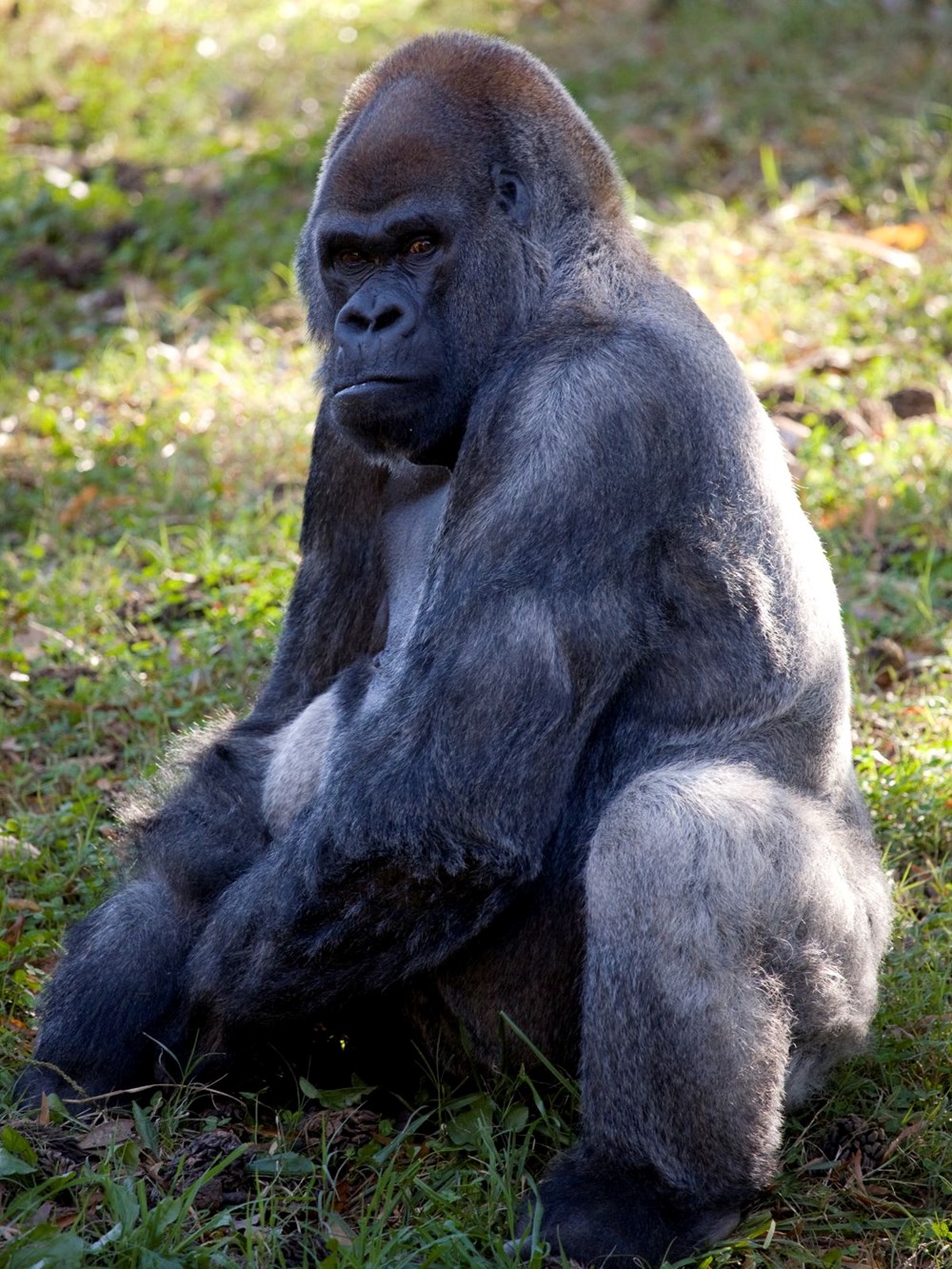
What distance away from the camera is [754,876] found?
9.68ft

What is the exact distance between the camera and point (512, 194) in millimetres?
3430

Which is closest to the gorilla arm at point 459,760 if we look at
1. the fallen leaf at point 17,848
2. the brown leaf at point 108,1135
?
the brown leaf at point 108,1135

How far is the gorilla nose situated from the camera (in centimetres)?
333

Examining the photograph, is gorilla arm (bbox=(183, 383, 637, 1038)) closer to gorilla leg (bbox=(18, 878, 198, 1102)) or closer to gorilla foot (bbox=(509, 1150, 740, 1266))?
gorilla leg (bbox=(18, 878, 198, 1102))

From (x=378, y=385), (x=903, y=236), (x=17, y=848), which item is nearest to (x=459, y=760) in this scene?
(x=378, y=385)

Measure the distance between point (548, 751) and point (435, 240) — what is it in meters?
1.17

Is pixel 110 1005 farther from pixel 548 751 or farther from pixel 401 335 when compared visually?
pixel 401 335

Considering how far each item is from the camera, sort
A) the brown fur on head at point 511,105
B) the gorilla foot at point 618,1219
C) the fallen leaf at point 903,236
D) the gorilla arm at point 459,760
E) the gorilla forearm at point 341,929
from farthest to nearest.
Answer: the fallen leaf at point 903,236, the brown fur on head at point 511,105, the gorilla forearm at point 341,929, the gorilla arm at point 459,760, the gorilla foot at point 618,1219

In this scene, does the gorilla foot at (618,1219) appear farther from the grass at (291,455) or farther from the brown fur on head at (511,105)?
the brown fur on head at (511,105)

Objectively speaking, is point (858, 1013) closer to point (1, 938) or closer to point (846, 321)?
point (1, 938)

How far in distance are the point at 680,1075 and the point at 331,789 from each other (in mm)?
897

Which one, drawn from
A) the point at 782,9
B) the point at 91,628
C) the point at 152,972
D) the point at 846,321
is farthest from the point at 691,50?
the point at 152,972

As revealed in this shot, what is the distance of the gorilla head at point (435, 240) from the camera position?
335 centimetres

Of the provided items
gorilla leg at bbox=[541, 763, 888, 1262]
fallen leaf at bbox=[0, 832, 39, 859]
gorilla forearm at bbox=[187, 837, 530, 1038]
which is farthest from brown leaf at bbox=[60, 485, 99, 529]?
gorilla leg at bbox=[541, 763, 888, 1262]
